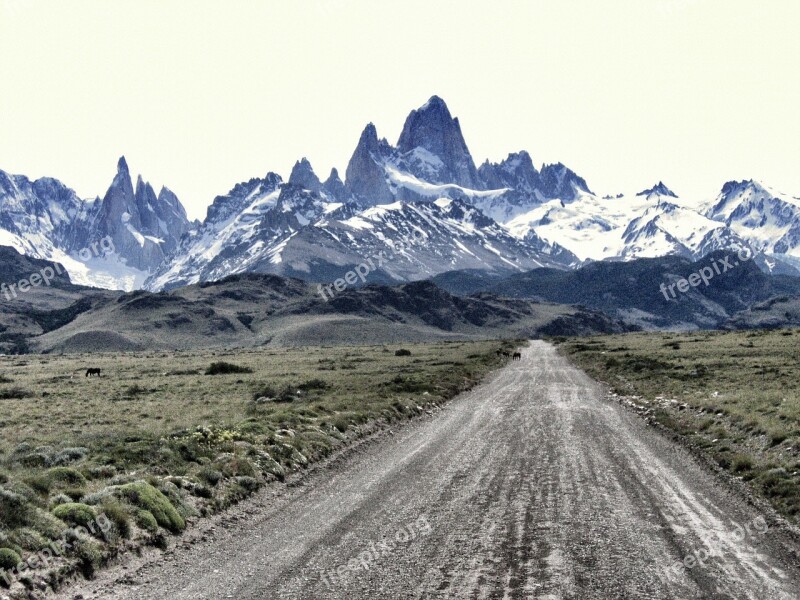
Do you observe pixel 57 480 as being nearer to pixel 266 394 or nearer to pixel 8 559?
pixel 8 559

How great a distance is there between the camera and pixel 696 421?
32031 millimetres

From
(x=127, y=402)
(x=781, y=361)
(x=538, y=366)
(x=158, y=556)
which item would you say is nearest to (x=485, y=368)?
(x=538, y=366)

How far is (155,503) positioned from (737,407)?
2807 cm

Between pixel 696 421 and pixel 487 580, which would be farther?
pixel 696 421

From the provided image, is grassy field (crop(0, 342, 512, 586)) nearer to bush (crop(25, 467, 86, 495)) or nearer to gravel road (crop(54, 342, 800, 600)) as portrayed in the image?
bush (crop(25, 467, 86, 495))

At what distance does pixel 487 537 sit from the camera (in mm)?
15141

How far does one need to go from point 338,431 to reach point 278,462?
6826mm

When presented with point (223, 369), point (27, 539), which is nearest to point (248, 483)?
point (27, 539)

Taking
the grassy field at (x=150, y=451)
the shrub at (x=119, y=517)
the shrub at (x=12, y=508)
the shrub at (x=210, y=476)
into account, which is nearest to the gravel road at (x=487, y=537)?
the shrub at (x=119, y=517)

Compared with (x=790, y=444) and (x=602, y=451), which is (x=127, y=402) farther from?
(x=790, y=444)

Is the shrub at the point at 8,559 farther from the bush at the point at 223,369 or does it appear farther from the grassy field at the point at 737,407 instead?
the bush at the point at 223,369

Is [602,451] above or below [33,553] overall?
below

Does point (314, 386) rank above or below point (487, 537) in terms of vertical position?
above

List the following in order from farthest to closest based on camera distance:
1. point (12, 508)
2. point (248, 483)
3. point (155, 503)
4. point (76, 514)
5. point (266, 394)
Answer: point (266, 394) → point (248, 483) → point (155, 503) → point (76, 514) → point (12, 508)
